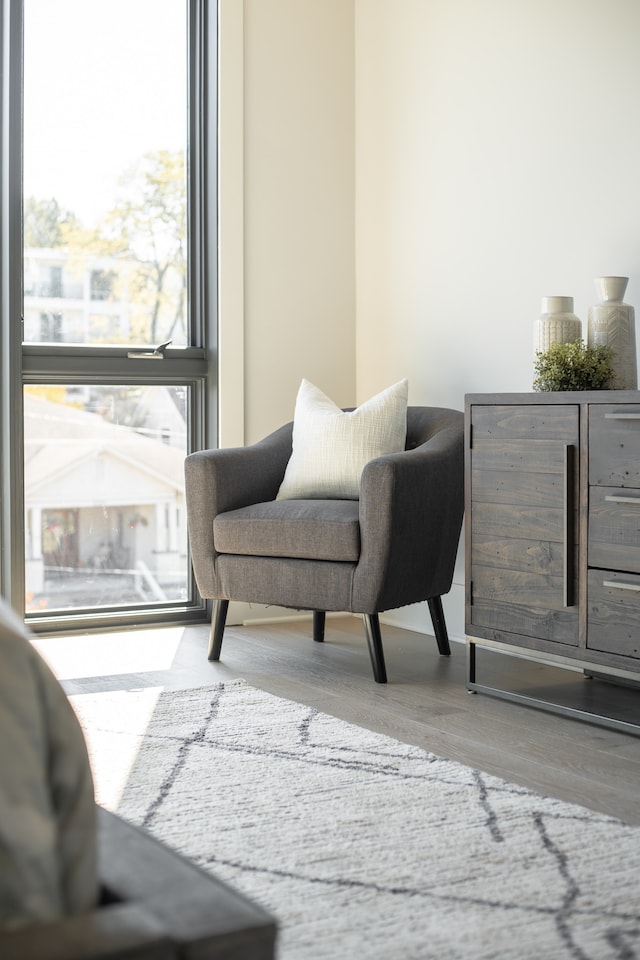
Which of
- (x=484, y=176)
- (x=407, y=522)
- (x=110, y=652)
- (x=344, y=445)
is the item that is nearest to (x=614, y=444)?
(x=407, y=522)

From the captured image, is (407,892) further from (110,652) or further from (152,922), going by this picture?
(110,652)

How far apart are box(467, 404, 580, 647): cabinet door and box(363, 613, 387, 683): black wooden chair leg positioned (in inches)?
11.7

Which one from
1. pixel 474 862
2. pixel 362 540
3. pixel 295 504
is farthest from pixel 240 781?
pixel 295 504

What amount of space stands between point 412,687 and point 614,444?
3.20 ft

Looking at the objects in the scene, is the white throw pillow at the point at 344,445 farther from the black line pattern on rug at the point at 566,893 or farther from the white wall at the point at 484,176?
the black line pattern on rug at the point at 566,893

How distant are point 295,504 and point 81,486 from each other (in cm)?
109

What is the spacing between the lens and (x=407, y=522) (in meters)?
3.19

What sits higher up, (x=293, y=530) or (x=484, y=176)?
(x=484, y=176)

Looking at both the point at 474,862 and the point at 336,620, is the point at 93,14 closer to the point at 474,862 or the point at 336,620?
the point at 336,620

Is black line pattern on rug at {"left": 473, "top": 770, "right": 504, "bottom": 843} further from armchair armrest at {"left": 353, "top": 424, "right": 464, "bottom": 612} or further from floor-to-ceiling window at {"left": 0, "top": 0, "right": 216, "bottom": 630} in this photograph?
floor-to-ceiling window at {"left": 0, "top": 0, "right": 216, "bottom": 630}

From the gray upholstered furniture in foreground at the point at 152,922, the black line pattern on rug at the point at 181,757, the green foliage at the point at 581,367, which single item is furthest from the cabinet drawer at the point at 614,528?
the gray upholstered furniture in foreground at the point at 152,922

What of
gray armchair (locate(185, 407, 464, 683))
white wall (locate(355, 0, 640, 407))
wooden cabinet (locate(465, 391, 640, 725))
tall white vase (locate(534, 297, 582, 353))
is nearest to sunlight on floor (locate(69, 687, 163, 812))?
gray armchair (locate(185, 407, 464, 683))

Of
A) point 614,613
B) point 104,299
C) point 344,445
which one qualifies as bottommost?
point 614,613

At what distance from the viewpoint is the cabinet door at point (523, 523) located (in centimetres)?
279
